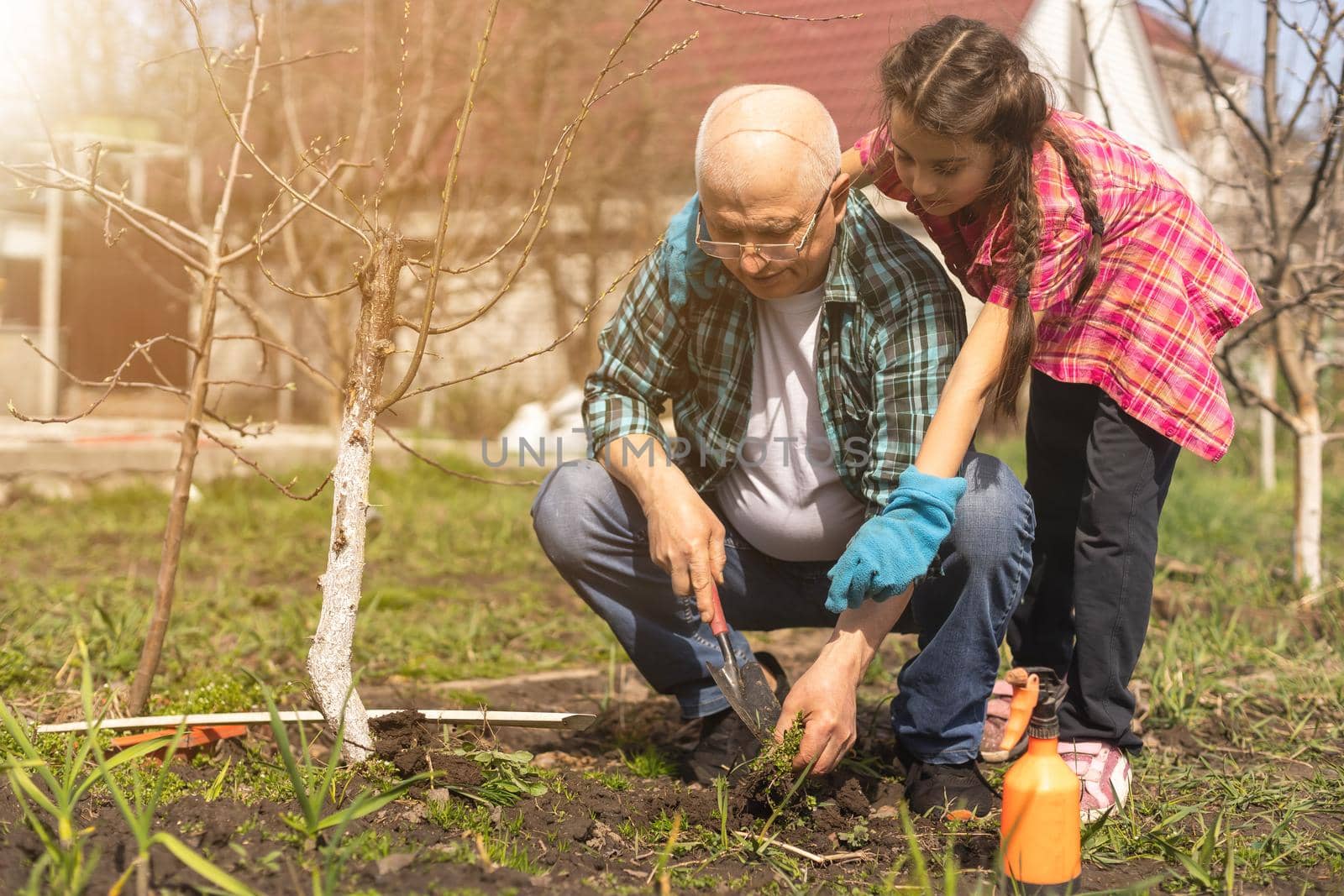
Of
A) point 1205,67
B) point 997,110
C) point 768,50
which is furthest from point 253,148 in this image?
point 768,50

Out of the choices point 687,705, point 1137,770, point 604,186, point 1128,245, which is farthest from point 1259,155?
point 604,186

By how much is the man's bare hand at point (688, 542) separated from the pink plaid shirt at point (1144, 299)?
2.28 feet

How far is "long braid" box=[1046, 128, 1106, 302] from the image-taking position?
81.0 inches

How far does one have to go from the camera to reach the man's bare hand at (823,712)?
1891 mm

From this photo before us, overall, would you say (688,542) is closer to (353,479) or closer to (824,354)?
(824,354)

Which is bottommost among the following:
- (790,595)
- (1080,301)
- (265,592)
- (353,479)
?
(265,592)

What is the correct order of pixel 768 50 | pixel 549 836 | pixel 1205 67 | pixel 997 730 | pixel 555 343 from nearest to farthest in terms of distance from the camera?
pixel 549 836, pixel 555 343, pixel 997 730, pixel 1205 67, pixel 768 50

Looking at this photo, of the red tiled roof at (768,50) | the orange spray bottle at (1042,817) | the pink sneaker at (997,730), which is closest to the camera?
the orange spray bottle at (1042,817)

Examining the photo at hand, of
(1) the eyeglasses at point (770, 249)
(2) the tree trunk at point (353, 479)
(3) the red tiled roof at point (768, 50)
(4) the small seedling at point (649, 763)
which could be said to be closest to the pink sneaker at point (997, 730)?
(4) the small seedling at point (649, 763)

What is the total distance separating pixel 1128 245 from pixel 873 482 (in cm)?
72

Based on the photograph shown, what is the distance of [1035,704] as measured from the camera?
1.71 meters

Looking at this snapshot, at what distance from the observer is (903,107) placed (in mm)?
1978

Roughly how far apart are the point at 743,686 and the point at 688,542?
296 mm

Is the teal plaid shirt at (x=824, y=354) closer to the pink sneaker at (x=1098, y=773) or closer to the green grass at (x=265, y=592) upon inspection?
the pink sneaker at (x=1098, y=773)
